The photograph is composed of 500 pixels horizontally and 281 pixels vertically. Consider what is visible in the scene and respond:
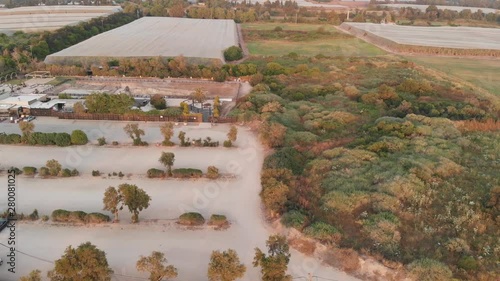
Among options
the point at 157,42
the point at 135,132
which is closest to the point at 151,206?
the point at 135,132

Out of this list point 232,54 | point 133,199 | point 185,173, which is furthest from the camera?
point 232,54

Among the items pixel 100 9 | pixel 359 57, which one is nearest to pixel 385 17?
pixel 359 57

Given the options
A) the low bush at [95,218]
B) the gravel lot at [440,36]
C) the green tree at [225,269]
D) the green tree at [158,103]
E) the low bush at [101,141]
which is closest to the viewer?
the green tree at [225,269]

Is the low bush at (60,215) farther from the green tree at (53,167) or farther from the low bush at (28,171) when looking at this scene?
the low bush at (28,171)

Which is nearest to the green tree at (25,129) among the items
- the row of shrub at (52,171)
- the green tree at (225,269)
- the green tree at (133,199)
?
the row of shrub at (52,171)

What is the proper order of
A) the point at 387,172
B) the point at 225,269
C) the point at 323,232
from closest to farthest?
the point at 225,269, the point at 323,232, the point at 387,172

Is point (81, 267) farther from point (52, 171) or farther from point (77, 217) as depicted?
point (52, 171)
